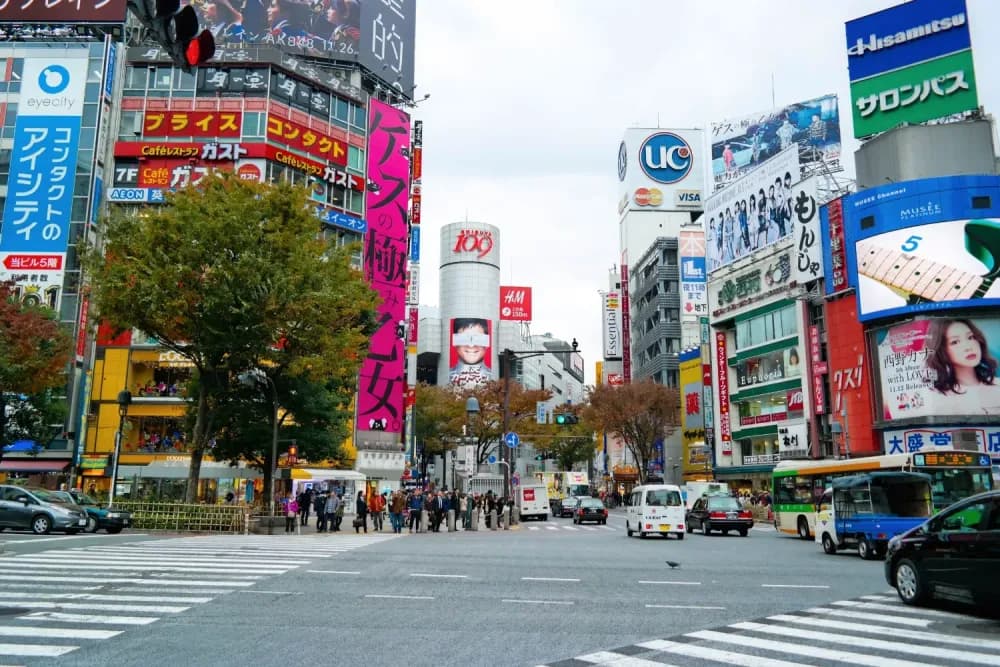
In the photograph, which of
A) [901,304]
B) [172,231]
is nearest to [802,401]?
[901,304]

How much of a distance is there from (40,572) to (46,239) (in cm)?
3940

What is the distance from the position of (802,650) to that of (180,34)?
26.1 feet

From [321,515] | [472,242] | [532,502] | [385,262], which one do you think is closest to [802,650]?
[321,515]

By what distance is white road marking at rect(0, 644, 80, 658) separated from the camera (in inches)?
Answer: 276

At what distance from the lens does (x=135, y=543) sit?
20.0 metres

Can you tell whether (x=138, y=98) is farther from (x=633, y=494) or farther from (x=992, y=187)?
(x=992, y=187)

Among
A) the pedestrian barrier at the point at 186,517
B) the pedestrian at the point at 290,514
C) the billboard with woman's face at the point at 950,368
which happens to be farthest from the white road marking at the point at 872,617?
the billboard with woman's face at the point at 950,368

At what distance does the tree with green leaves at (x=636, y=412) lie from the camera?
60.5 meters

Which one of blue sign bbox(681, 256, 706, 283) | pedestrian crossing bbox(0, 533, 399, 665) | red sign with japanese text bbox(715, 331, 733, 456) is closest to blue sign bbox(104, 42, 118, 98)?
pedestrian crossing bbox(0, 533, 399, 665)

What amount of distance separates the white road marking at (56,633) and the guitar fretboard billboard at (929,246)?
45200mm

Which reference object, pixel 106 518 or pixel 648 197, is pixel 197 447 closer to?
pixel 106 518

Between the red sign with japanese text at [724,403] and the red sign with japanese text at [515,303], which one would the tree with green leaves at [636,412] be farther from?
the red sign with japanese text at [515,303]

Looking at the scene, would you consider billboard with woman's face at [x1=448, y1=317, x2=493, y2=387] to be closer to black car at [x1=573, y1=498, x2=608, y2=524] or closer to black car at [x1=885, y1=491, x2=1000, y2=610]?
black car at [x1=573, y1=498, x2=608, y2=524]

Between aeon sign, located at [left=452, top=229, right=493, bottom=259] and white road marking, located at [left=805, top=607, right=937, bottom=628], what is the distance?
122458mm
